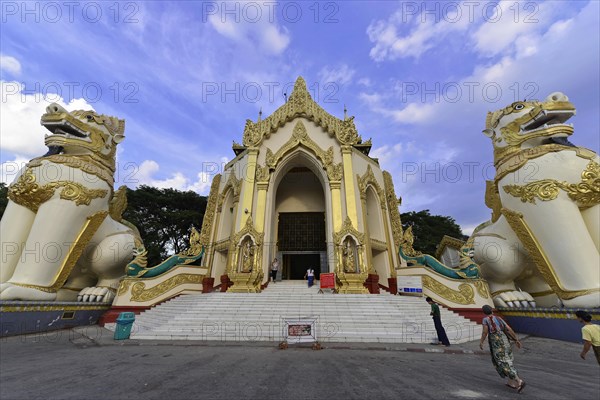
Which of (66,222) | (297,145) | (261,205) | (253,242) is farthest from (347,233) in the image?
(66,222)

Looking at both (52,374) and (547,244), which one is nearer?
(52,374)

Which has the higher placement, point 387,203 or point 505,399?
point 387,203

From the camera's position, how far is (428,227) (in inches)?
1310

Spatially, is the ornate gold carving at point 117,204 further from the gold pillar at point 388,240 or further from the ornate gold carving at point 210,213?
the gold pillar at point 388,240

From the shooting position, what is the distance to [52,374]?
4.20m

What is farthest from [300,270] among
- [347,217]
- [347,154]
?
[347,154]

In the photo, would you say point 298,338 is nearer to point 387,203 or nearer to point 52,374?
point 52,374

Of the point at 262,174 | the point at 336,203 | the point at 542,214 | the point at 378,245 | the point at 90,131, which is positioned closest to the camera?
the point at 542,214

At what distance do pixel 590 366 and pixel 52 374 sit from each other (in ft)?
31.5

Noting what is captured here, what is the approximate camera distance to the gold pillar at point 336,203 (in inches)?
510

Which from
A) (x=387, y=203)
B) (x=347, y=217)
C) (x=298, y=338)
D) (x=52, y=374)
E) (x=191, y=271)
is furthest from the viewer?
(x=387, y=203)

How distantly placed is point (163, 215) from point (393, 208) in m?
21.7

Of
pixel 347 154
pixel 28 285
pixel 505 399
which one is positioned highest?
pixel 347 154

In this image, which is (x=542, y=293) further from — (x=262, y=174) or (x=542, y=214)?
(x=262, y=174)
